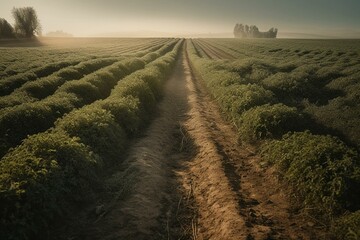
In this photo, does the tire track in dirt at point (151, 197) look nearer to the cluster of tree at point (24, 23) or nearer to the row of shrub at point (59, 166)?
the row of shrub at point (59, 166)

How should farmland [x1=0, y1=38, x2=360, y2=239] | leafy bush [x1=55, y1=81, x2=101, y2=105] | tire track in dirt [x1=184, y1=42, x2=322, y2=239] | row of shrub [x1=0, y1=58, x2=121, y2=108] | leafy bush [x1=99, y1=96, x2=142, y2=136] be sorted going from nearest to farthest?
farmland [x1=0, y1=38, x2=360, y2=239]
tire track in dirt [x1=184, y1=42, x2=322, y2=239]
leafy bush [x1=99, y1=96, x2=142, y2=136]
row of shrub [x1=0, y1=58, x2=121, y2=108]
leafy bush [x1=55, y1=81, x2=101, y2=105]

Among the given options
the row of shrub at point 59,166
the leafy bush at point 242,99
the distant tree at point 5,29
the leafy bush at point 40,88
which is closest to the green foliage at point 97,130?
the row of shrub at point 59,166

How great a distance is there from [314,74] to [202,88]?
8.21m

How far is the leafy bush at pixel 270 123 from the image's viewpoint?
11.0 metres

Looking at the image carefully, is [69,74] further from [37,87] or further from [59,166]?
[59,166]

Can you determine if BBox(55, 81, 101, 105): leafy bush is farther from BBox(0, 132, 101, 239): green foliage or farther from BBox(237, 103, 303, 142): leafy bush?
BBox(237, 103, 303, 142): leafy bush

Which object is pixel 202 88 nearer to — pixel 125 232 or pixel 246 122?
pixel 246 122

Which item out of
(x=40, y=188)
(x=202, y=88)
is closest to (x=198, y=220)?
(x=40, y=188)

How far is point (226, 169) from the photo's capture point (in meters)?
9.70

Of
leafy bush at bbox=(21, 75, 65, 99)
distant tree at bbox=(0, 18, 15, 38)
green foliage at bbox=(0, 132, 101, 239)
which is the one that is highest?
green foliage at bbox=(0, 132, 101, 239)

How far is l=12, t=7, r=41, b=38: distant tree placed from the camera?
315ft

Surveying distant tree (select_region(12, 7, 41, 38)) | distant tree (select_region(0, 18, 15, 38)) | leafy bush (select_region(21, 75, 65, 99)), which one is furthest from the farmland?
distant tree (select_region(12, 7, 41, 38))

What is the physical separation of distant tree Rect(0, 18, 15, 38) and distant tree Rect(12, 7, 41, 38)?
4695 millimetres

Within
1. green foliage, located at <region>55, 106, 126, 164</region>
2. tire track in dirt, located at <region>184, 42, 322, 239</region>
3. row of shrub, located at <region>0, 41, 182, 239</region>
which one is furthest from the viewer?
green foliage, located at <region>55, 106, 126, 164</region>
